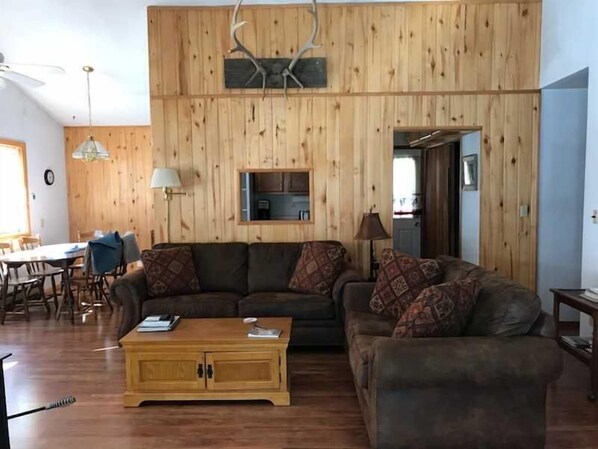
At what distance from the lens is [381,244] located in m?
4.73

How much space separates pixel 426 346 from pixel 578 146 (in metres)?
3.43

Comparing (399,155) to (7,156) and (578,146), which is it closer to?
(578,146)

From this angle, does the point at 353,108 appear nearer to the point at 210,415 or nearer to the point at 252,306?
the point at 252,306

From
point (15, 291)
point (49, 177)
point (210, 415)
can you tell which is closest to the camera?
point (210, 415)

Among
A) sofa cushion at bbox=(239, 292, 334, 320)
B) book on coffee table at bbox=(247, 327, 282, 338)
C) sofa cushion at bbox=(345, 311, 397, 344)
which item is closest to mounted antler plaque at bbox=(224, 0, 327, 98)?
sofa cushion at bbox=(239, 292, 334, 320)

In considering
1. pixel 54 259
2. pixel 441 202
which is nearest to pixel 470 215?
pixel 441 202

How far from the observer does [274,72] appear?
4.52 m

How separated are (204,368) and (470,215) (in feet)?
11.4

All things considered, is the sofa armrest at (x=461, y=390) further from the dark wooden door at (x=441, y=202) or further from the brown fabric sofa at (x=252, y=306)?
the dark wooden door at (x=441, y=202)

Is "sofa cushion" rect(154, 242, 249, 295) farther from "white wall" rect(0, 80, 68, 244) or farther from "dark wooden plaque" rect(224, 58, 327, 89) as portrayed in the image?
"white wall" rect(0, 80, 68, 244)

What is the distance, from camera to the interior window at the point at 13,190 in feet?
19.3

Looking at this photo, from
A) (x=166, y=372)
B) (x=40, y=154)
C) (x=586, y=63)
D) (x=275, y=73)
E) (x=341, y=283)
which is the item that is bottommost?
(x=166, y=372)

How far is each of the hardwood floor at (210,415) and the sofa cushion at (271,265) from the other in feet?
2.40

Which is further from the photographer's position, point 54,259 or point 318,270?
point 54,259
